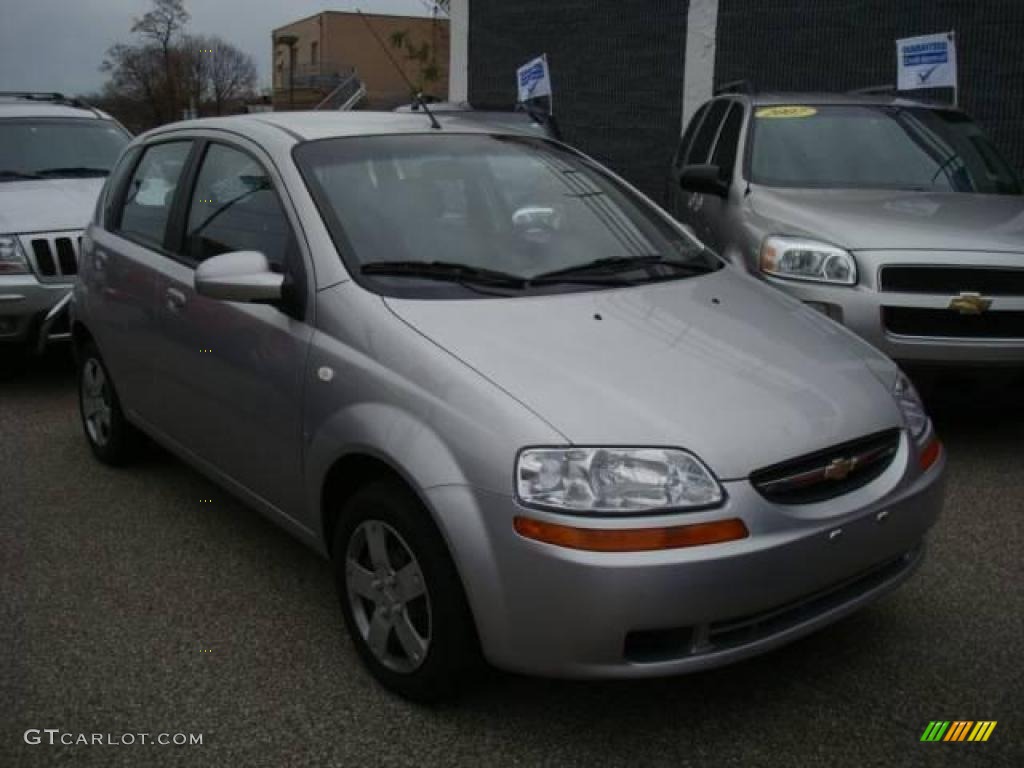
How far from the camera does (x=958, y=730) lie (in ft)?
9.44

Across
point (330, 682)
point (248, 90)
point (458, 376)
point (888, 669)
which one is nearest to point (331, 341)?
point (458, 376)

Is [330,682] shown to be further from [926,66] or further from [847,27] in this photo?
[847,27]

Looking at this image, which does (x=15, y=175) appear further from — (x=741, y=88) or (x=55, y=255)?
(x=741, y=88)

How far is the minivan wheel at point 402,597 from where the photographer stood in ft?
9.11

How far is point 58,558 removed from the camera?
4.14 meters

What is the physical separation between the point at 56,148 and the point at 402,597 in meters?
6.66

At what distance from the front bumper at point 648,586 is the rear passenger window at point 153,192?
2389mm

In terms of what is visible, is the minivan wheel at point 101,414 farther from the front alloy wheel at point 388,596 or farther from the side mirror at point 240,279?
the front alloy wheel at point 388,596

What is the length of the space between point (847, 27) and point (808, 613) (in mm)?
13337

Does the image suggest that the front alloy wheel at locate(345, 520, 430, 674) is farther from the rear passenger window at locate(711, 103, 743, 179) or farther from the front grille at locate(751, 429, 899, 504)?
the rear passenger window at locate(711, 103, 743, 179)

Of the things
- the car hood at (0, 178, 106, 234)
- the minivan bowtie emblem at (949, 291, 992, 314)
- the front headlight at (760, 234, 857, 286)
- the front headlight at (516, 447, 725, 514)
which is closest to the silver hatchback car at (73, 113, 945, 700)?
the front headlight at (516, 447, 725, 514)

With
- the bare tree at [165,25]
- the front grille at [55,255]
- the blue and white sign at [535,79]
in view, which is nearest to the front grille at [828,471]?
the front grille at [55,255]

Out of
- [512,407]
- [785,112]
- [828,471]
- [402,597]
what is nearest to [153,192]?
[402,597]

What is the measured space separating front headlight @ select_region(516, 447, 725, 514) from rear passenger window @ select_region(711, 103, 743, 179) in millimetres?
4039
